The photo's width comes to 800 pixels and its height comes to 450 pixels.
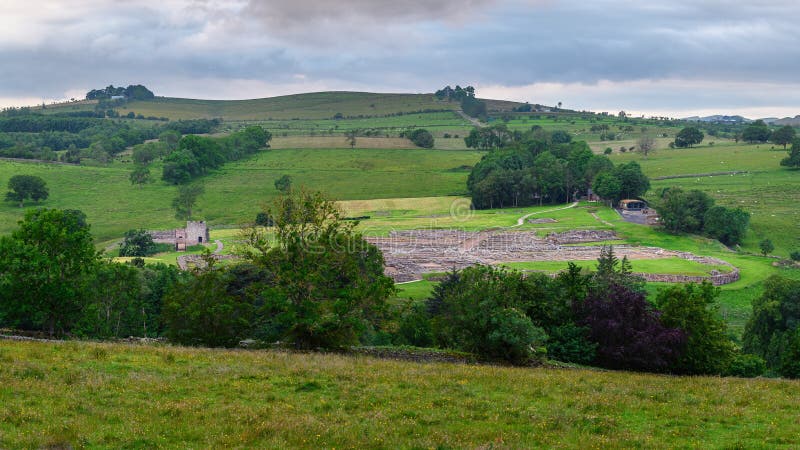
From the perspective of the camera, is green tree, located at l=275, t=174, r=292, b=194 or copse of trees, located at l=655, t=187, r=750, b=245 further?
green tree, located at l=275, t=174, r=292, b=194

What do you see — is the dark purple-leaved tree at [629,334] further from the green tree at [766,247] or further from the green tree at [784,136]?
the green tree at [784,136]

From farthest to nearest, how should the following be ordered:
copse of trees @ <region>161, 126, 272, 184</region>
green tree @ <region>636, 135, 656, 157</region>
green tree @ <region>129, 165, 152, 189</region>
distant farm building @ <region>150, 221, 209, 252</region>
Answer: green tree @ <region>636, 135, 656, 157</region>
copse of trees @ <region>161, 126, 272, 184</region>
green tree @ <region>129, 165, 152, 189</region>
distant farm building @ <region>150, 221, 209, 252</region>

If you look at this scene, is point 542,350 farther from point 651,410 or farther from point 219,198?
point 219,198

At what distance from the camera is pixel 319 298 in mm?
28938

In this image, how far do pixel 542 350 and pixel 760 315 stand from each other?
120 ft

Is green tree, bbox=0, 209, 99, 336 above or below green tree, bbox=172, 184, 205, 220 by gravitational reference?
above

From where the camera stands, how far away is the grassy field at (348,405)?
14.6 metres

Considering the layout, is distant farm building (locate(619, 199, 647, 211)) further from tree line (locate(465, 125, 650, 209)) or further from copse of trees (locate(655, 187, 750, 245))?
copse of trees (locate(655, 187, 750, 245))

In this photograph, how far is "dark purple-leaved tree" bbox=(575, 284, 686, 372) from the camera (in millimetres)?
27625

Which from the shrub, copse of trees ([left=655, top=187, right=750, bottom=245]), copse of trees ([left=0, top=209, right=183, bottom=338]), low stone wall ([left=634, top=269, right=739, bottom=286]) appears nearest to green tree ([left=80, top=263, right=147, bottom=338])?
copse of trees ([left=0, top=209, right=183, bottom=338])

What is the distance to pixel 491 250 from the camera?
9494 centimetres

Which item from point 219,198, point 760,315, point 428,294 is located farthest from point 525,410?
point 219,198

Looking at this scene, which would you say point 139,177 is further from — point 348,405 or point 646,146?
point 348,405

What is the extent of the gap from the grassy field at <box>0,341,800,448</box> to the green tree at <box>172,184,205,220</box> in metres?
102
